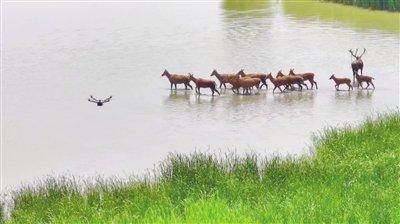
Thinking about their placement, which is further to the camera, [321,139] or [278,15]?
[278,15]

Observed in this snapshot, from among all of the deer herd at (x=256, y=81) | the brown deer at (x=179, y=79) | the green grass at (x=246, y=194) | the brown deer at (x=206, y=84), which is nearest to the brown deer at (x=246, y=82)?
the deer herd at (x=256, y=81)

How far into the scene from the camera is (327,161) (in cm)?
976

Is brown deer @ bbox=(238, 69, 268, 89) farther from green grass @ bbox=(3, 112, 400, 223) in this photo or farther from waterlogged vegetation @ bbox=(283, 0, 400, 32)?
waterlogged vegetation @ bbox=(283, 0, 400, 32)

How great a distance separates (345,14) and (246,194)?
24517mm

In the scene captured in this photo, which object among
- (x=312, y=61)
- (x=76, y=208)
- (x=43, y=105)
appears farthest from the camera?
(x=312, y=61)

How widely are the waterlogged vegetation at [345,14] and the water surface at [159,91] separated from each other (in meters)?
0.52

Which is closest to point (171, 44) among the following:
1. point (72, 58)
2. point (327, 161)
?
point (72, 58)

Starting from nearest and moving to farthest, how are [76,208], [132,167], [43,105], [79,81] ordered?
1. [76,208]
2. [132,167]
3. [43,105]
4. [79,81]

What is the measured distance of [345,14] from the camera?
31766 mm

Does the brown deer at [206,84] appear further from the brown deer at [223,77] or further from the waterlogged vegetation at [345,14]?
the waterlogged vegetation at [345,14]

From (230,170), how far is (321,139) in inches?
93.7

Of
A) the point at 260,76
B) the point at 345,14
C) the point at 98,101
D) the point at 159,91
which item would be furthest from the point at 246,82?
the point at 345,14

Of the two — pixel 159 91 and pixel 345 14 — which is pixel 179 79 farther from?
pixel 345 14

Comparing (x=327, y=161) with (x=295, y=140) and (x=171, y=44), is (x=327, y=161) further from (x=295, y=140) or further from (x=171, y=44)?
(x=171, y=44)
